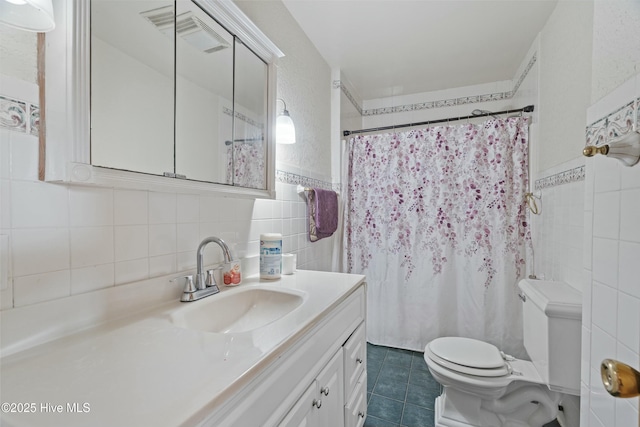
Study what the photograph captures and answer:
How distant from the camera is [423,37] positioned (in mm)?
1889

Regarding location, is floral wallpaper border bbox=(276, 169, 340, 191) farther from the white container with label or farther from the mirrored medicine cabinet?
the white container with label

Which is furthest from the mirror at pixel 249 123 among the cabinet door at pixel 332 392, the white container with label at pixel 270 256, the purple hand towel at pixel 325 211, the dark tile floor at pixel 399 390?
the dark tile floor at pixel 399 390

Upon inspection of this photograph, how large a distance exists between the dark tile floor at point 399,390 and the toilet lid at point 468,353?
366 millimetres

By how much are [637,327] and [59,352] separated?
1.17 metres

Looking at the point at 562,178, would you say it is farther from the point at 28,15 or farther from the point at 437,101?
the point at 28,15

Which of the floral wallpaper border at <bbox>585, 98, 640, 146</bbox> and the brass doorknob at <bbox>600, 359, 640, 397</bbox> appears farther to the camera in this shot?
the floral wallpaper border at <bbox>585, 98, 640, 146</bbox>

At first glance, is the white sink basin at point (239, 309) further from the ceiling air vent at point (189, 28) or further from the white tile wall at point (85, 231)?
the ceiling air vent at point (189, 28)

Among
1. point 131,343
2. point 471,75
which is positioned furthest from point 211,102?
point 471,75

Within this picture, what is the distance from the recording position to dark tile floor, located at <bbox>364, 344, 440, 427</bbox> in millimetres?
1487

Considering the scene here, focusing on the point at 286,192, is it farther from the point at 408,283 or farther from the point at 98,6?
the point at 408,283

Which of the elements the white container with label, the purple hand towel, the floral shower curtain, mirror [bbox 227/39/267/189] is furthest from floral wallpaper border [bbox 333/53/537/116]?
the white container with label

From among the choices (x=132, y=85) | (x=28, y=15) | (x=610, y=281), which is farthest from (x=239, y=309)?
(x=610, y=281)

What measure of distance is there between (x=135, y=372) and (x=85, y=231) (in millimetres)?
404

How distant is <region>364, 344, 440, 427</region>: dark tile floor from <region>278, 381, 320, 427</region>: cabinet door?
0.86 metres
